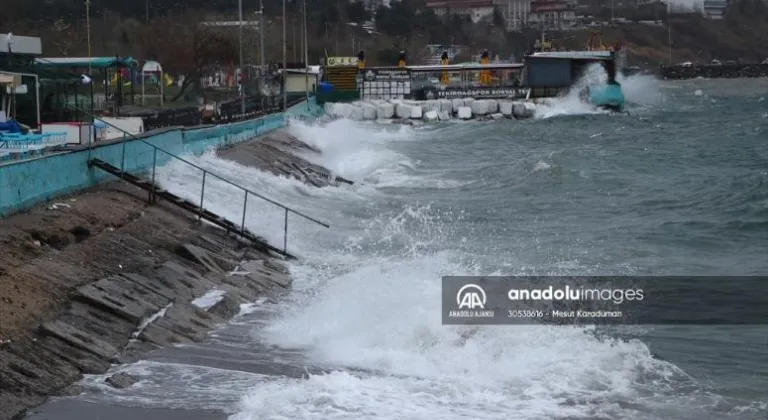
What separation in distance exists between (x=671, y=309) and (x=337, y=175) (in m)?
24.2

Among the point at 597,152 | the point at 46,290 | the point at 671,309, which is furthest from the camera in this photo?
the point at 597,152

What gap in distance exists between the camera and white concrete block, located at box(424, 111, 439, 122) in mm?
83881

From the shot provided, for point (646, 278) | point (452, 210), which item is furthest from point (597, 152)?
point (646, 278)

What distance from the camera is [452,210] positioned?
101 ft

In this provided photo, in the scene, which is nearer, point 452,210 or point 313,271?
point 313,271

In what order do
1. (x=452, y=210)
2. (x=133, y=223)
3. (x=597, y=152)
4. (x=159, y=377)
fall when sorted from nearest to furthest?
1. (x=159, y=377)
2. (x=133, y=223)
3. (x=452, y=210)
4. (x=597, y=152)

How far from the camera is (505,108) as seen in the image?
8744 centimetres

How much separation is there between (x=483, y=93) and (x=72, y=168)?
73215 mm

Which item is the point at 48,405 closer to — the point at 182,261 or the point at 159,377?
the point at 159,377

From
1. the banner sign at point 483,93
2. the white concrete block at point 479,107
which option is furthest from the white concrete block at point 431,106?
the banner sign at point 483,93

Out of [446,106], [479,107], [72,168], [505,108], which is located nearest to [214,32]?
[446,106]

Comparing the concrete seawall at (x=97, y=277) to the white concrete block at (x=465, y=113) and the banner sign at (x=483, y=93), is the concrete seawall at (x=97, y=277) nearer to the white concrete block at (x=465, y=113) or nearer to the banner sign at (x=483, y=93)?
the white concrete block at (x=465, y=113)

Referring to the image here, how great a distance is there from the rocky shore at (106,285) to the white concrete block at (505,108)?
65291mm

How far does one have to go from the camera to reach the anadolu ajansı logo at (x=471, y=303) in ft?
51.1
